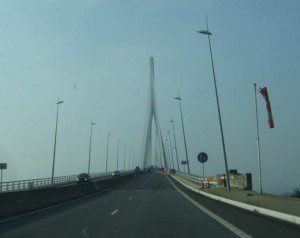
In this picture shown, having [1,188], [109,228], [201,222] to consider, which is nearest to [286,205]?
[201,222]

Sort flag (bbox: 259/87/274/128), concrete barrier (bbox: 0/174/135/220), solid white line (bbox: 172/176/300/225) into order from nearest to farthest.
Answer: solid white line (bbox: 172/176/300/225)
concrete barrier (bbox: 0/174/135/220)
flag (bbox: 259/87/274/128)

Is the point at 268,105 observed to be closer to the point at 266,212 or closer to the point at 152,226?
the point at 266,212

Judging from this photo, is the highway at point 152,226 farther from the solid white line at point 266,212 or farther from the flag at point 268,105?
the flag at point 268,105

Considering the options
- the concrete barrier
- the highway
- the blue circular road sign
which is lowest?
the highway

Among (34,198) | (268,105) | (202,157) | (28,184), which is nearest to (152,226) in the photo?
(34,198)

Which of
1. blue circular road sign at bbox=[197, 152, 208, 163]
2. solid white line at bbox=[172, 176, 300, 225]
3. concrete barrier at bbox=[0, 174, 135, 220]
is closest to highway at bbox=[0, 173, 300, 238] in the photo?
solid white line at bbox=[172, 176, 300, 225]

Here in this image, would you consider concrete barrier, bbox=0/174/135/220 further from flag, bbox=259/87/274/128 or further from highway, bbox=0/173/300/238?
flag, bbox=259/87/274/128

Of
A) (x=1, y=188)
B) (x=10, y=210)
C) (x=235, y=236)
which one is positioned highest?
(x=1, y=188)

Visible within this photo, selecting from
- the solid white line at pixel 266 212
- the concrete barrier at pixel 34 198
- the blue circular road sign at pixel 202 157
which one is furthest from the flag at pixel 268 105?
the concrete barrier at pixel 34 198

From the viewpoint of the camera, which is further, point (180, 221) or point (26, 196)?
point (26, 196)

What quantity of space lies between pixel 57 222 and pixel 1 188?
28528mm

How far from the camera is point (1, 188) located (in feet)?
150

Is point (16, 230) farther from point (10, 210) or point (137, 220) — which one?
point (10, 210)

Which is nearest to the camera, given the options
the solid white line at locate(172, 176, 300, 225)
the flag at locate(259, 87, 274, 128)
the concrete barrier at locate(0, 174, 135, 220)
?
the solid white line at locate(172, 176, 300, 225)
